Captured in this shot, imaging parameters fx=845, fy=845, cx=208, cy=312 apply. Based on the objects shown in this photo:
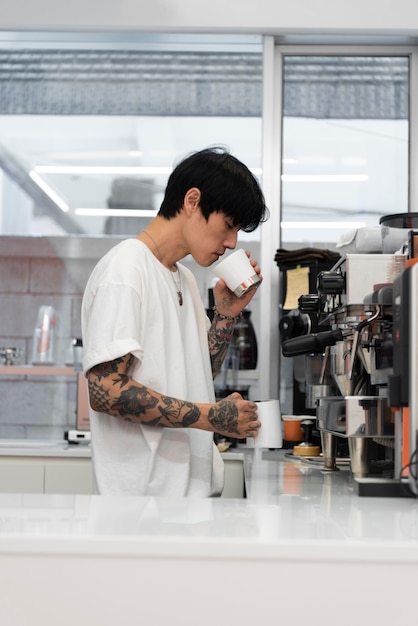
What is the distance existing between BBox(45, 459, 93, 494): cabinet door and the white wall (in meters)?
1.71

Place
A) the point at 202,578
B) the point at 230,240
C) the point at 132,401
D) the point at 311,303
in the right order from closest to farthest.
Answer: the point at 202,578, the point at 132,401, the point at 230,240, the point at 311,303

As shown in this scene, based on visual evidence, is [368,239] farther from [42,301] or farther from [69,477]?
[42,301]

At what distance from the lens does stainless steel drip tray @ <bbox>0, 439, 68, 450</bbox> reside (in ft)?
10.5

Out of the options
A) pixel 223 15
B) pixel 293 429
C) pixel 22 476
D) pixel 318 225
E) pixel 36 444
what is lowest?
pixel 22 476

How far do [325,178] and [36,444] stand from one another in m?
1.60

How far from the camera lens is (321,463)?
7.23 feet

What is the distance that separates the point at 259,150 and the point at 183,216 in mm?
1927

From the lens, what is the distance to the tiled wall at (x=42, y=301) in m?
3.60

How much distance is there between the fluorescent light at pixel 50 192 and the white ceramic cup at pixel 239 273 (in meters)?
1.86

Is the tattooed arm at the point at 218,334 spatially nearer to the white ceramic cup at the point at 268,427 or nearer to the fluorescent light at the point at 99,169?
the white ceramic cup at the point at 268,427

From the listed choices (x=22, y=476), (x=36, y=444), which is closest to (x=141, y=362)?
(x=22, y=476)

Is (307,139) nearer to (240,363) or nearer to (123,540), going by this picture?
(240,363)

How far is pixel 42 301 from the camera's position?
3635 millimetres

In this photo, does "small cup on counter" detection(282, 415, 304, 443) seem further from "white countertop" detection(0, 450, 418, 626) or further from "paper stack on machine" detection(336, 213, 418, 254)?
"white countertop" detection(0, 450, 418, 626)
